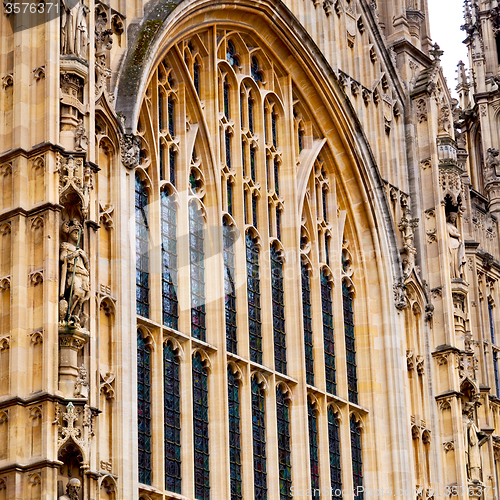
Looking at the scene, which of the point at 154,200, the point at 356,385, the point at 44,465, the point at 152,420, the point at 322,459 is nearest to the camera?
the point at 44,465

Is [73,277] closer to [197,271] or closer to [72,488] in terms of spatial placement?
[72,488]

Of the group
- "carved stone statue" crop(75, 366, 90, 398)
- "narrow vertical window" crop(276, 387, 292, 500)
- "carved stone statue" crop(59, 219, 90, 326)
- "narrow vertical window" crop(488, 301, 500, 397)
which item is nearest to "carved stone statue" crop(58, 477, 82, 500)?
"carved stone statue" crop(75, 366, 90, 398)

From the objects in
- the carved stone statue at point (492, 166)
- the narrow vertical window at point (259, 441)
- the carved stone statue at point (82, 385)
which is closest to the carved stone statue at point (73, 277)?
the carved stone statue at point (82, 385)

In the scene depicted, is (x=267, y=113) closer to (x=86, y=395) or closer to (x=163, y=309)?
(x=163, y=309)

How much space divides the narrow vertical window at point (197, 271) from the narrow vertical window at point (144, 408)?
1869 mm

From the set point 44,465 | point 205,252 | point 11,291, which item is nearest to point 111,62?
Answer: point 205,252

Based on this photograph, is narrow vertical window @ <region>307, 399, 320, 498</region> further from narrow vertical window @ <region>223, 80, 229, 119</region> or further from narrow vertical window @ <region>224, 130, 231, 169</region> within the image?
narrow vertical window @ <region>223, 80, 229, 119</region>

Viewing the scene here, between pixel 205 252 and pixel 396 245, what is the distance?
22.9 ft

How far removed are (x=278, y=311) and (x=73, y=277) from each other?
8.96 m

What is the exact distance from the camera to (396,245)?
34656mm

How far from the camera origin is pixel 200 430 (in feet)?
90.9

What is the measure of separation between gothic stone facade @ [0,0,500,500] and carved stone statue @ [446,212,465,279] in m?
0.09

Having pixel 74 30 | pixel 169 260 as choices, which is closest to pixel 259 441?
pixel 169 260

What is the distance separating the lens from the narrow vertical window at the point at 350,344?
32844 mm
